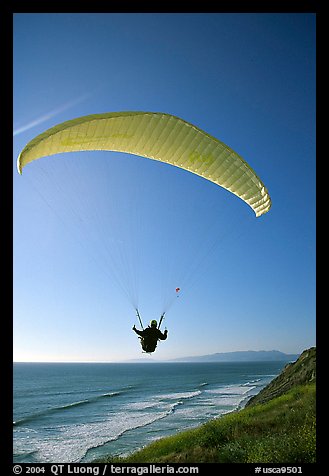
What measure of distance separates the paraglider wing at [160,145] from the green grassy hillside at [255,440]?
3553mm

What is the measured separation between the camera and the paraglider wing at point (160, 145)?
16.1 ft

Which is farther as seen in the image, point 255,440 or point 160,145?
point 255,440

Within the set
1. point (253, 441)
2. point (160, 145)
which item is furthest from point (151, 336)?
point (160, 145)

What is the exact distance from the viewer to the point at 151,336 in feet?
20.4

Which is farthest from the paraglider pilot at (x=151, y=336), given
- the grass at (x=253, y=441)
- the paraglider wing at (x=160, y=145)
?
the paraglider wing at (x=160, y=145)

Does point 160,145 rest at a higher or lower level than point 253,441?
higher

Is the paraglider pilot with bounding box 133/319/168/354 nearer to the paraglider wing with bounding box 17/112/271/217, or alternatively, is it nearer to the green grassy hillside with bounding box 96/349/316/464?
the green grassy hillside with bounding box 96/349/316/464

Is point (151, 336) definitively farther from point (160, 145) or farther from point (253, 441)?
point (160, 145)

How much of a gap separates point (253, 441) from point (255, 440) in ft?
0.30

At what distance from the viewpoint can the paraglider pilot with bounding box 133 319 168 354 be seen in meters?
6.15
